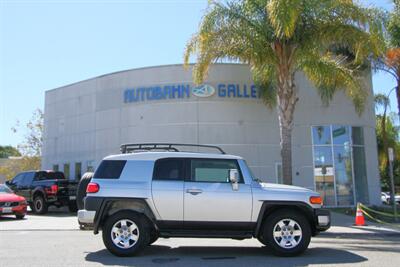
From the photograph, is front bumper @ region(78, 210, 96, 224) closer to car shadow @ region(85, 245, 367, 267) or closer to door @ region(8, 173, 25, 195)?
car shadow @ region(85, 245, 367, 267)

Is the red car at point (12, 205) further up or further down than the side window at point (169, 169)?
further down

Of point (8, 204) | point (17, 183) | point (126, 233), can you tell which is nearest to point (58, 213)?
point (17, 183)

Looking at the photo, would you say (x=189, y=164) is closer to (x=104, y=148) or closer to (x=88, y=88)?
(x=104, y=148)

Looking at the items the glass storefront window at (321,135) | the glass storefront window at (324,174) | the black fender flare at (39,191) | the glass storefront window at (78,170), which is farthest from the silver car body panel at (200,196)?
the glass storefront window at (78,170)

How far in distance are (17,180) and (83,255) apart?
13182mm

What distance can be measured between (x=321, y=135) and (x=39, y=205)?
520 inches

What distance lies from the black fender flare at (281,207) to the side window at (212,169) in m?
0.69

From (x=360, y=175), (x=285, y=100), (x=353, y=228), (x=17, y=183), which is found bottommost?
(x=353, y=228)

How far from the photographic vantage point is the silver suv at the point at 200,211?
8.33 m

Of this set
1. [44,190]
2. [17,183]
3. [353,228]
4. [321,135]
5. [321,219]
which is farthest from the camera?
[321,135]

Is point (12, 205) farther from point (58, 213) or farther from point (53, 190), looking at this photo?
point (58, 213)

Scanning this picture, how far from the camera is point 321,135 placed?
21438mm

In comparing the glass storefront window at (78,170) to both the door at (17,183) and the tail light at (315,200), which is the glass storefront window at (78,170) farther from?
the tail light at (315,200)

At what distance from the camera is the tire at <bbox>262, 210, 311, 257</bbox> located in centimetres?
828
